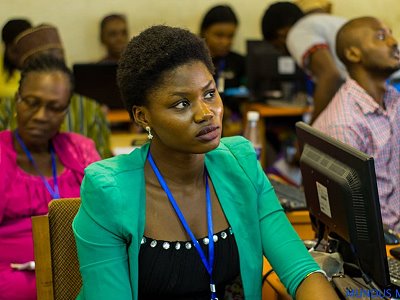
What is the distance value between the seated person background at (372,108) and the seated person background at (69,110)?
1.19 m

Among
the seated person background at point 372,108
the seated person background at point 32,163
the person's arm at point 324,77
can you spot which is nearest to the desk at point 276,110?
the person's arm at point 324,77

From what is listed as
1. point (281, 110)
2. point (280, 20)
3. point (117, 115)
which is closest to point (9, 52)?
point (117, 115)

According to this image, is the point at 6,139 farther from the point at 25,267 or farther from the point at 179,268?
the point at 179,268

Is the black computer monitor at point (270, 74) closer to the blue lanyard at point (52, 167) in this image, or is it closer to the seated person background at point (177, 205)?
the blue lanyard at point (52, 167)

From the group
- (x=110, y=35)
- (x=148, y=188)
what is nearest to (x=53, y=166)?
(x=148, y=188)

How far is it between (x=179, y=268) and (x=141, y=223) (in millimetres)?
147

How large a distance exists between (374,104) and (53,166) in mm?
1230

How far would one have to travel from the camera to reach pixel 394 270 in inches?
76.0

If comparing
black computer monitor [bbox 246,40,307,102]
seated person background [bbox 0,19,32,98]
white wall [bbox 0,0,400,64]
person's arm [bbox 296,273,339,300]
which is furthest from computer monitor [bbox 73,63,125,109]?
person's arm [bbox 296,273,339,300]

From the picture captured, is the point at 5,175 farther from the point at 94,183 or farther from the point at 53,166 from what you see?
the point at 94,183

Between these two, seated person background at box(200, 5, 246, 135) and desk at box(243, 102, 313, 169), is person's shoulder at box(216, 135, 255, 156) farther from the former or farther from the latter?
seated person background at box(200, 5, 246, 135)

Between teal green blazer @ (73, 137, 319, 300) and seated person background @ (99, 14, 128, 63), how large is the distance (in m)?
3.84

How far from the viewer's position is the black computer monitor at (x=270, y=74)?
5527mm

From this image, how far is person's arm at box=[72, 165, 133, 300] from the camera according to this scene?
1.67 metres
